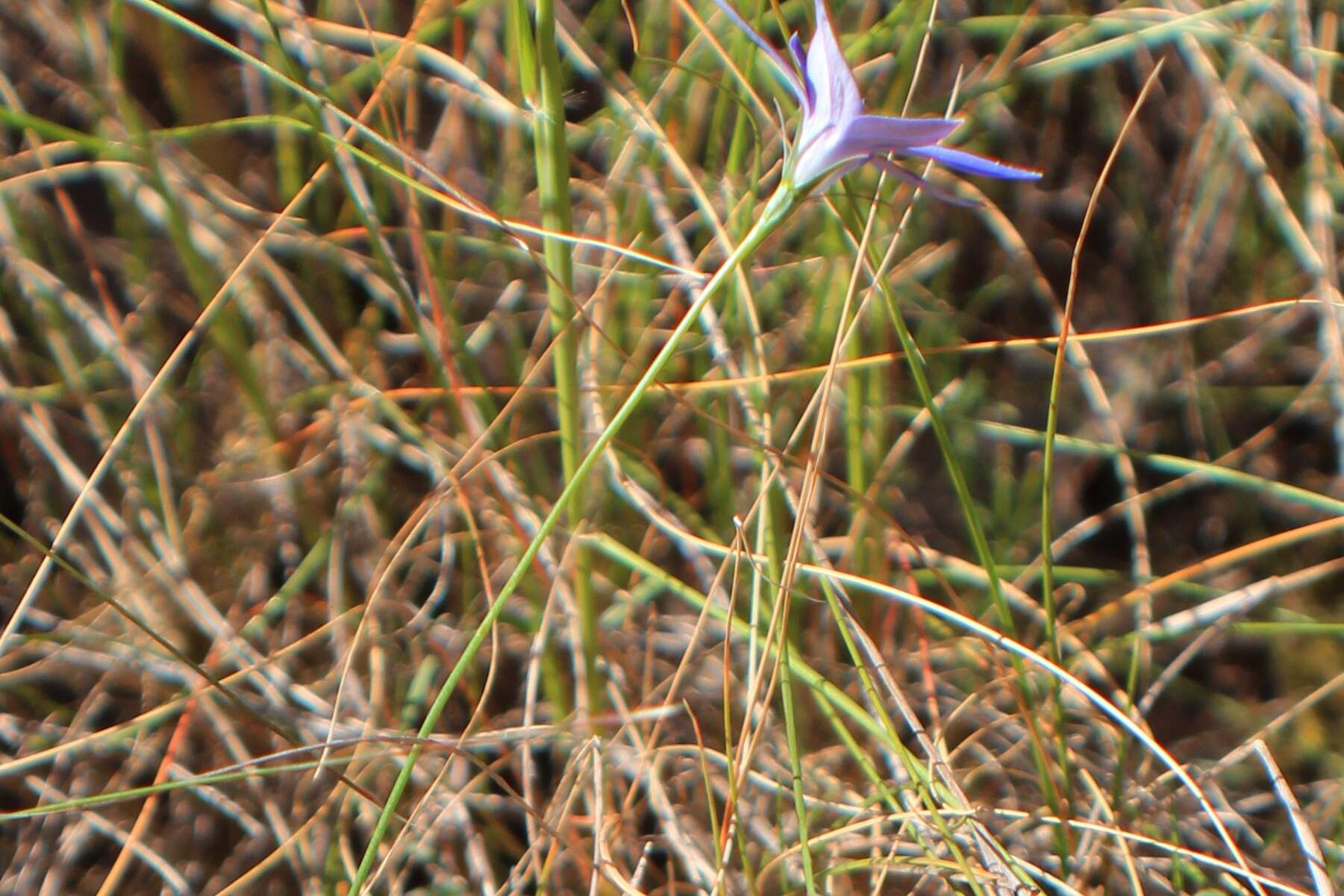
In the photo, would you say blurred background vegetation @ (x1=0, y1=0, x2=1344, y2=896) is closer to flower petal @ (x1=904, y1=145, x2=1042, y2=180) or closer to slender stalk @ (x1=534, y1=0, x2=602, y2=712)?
slender stalk @ (x1=534, y1=0, x2=602, y2=712)

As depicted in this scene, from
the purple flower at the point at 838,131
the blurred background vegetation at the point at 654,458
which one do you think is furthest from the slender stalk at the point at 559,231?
the purple flower at the point at 838,131

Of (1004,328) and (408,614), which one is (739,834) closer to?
(408,614)

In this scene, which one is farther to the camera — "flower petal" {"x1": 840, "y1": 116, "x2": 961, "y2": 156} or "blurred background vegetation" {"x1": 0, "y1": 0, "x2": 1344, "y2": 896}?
"blurred background vegetation" {"x1": 0, "y1": 0, "x2": 1344, "y2": 896}

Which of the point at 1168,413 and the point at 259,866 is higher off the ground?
the point at 1168,413

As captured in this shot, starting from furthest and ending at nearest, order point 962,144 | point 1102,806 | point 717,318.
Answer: point 962,144, point 717,318, point 1102,806

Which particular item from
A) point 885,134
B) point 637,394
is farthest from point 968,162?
point 637,394

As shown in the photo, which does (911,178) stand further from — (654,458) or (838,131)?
(654,458)

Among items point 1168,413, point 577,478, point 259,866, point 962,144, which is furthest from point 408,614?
point 1168,413

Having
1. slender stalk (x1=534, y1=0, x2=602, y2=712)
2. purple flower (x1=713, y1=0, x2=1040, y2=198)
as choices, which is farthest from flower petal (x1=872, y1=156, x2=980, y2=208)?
slender stalk (x1=534, y1=0, x2=602, y2=712)
